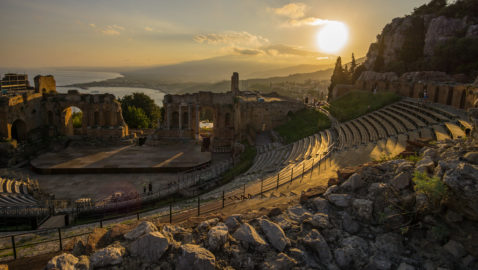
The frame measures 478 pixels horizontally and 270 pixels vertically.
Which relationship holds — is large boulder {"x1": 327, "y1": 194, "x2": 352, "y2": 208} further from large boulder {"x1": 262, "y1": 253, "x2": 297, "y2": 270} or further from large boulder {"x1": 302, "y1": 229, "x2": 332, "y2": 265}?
large boulder {"x1": 262, "y1": 253, "x2": 297, "y2": 270}

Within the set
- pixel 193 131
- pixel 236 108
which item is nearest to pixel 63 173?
pixel 193 131

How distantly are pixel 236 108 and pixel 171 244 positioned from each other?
3114cm

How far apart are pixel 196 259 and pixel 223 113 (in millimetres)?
32683

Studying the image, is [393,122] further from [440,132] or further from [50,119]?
[50,119]

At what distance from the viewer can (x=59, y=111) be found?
35.4 metres

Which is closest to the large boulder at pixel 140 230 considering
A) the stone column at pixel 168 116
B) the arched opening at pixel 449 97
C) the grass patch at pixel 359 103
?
the grass patch at pixel 359 103

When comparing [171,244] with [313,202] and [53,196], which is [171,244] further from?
[53,196]

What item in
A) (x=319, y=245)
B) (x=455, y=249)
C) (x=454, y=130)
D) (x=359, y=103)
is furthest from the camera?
(x=359, y=103)

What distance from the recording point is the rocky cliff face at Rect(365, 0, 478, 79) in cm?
3888

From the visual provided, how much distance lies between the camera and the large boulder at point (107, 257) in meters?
5.68

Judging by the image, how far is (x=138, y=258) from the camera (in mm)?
5859

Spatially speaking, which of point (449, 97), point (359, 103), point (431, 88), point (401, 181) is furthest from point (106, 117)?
point (449, 97)

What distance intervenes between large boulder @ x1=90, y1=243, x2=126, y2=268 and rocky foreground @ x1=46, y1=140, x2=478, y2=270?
0.02 meters

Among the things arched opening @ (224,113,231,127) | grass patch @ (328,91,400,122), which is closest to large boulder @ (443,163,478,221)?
grass patch @ (328,91,400,122)
